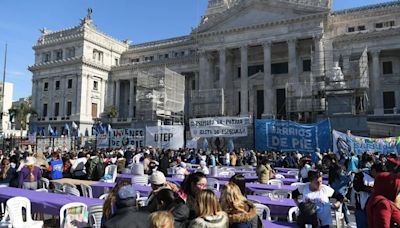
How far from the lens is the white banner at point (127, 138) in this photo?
2591 cm

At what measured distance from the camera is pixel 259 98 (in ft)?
148

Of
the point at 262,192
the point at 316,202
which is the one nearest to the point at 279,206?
the point at 316,202

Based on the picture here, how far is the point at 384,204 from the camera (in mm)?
3510

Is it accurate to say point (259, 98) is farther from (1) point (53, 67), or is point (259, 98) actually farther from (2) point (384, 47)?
(1) point (53, 67)

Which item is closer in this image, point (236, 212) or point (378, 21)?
point (236, 212)

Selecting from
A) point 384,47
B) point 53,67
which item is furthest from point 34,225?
point 53,67

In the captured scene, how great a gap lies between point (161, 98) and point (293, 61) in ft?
50.7

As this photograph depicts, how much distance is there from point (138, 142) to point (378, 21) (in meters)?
33.1

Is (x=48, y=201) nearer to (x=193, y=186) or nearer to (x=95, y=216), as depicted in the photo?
(x=95, y=216)

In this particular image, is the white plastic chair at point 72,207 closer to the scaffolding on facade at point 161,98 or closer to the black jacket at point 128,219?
the black jacket at point 128,219

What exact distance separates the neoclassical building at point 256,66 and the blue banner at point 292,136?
32.1 feet

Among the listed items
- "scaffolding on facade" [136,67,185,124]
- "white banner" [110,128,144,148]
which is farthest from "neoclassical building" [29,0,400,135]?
"white banner" [110,128,144,148]

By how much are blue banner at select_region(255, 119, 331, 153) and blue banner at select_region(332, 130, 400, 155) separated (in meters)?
0.78

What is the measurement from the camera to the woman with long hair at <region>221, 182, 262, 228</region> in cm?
429
